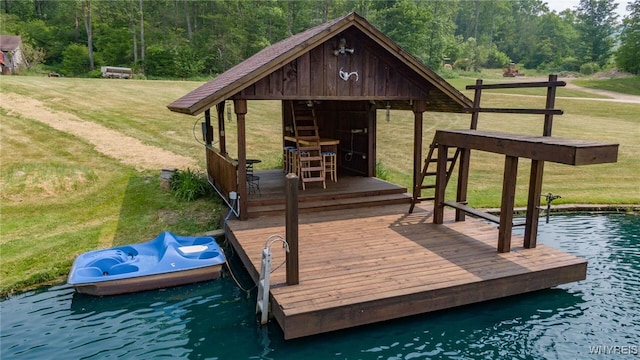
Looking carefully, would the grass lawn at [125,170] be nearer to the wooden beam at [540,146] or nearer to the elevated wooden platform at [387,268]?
the elevated wooden platform at [387,268]

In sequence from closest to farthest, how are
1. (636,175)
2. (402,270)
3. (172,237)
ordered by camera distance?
(402,270) → (172,237) → (636,175)

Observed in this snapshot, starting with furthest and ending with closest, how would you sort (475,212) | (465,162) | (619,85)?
1. (619,85)
2. (465,162)
3. (475,212)

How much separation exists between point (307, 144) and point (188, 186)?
3196mm

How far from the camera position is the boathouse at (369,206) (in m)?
5.46

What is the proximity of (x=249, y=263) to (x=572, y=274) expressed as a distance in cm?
493

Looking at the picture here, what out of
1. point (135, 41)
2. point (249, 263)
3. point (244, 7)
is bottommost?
point (249, 263)

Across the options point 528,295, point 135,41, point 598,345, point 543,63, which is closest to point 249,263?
point 528,295

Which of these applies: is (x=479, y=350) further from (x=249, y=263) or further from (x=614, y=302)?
(x=249, y=263)

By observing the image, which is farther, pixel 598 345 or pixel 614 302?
pixel 614 302

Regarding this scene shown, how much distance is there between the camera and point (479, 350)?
5125 millimetres

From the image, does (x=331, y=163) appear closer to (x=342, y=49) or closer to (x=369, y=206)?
(x=369, y=206)

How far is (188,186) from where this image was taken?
Result: 418 inches

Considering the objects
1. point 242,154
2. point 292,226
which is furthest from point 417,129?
point 292,226

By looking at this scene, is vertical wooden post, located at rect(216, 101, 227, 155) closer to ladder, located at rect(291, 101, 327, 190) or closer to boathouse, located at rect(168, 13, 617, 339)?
boathouse, located at rect(168, 13, 617, 339)
